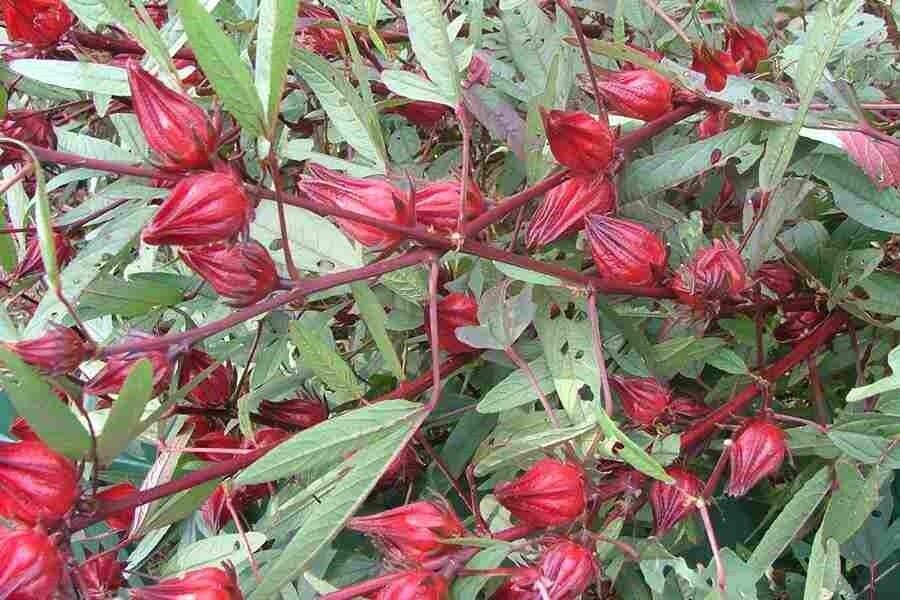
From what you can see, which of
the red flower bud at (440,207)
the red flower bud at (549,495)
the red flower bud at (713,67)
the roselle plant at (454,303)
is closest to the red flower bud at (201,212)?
the roselle plant at (454,303)

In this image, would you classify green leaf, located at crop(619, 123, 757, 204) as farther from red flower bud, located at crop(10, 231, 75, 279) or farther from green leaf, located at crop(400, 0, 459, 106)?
red flower bud, located at crop(10, 231, 75, 279)

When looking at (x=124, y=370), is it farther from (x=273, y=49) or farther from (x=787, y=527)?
(x=787, y=527)

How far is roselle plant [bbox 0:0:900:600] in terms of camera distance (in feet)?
1.53

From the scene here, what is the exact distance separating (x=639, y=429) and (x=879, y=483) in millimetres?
145

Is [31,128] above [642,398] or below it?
above

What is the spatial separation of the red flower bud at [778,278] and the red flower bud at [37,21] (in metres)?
0.47

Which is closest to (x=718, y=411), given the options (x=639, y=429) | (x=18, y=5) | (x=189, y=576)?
(x=639, y=429)

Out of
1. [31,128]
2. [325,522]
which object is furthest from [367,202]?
[31,128]

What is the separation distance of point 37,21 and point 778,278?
0.50m

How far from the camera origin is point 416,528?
20.5 inches

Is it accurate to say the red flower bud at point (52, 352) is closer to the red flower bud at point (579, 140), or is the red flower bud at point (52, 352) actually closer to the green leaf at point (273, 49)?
the green leaf at point (273, 49)

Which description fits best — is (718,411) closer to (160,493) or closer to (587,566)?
(587,566)

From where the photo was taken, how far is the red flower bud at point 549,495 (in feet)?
1.74

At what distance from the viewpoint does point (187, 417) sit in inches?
26.6
